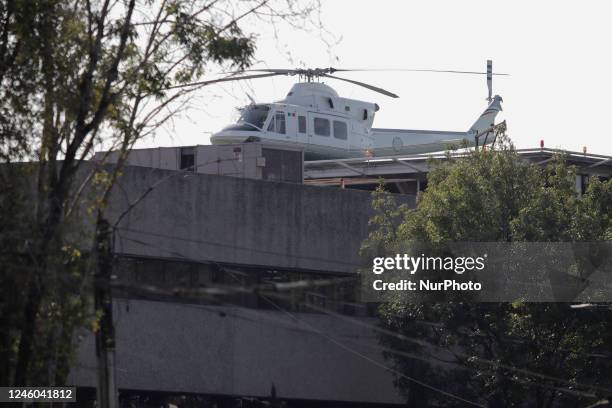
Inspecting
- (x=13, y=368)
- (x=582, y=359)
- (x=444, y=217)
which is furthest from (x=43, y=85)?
(x=582, y=359)

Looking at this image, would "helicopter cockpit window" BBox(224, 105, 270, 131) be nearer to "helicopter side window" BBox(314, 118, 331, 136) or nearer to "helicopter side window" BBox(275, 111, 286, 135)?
"helicopter side window" BBox(275, 111, 286, 135)

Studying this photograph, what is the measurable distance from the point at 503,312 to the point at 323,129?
24400 millimetres

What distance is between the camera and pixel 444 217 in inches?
1112

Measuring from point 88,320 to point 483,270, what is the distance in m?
13.6

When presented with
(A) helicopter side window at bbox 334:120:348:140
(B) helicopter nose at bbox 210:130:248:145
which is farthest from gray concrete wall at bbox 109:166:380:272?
(A) helicopter side window at bbox 334:120:348:140

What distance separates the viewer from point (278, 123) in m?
49.2

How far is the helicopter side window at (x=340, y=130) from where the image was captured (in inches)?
2057

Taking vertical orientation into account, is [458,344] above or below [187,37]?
below

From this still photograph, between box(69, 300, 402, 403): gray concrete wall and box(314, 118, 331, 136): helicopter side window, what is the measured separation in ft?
62.3

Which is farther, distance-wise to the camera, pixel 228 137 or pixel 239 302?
pixel 228 137

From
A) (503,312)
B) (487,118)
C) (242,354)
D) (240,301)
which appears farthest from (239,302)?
(487,118)

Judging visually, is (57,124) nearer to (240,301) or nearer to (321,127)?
(240,301)

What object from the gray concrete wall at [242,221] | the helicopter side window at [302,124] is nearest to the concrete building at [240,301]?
the gray concrete wall at [242,221]

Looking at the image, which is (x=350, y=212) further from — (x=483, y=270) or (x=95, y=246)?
(x=95, y=246)
